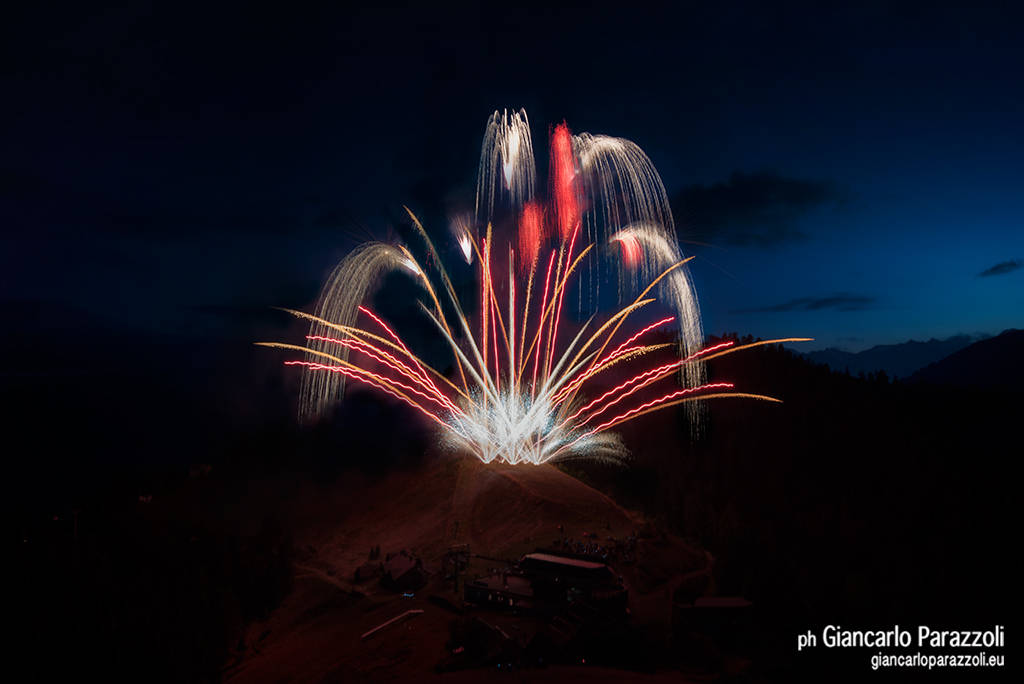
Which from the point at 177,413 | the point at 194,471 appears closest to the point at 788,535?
the point at 194,471

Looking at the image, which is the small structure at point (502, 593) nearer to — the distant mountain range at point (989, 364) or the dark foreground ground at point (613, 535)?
the dark foreground ground at point (613, 535)

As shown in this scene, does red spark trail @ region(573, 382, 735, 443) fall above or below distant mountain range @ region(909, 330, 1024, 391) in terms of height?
below

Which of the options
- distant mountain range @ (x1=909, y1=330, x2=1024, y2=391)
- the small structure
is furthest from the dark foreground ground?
distant mountain range @ (x1=909, y1=330, x2=1024, y2=391)

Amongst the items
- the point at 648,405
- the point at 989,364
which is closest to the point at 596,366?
the point at 648,405

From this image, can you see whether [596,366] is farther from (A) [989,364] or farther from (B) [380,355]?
(A) [989,364]

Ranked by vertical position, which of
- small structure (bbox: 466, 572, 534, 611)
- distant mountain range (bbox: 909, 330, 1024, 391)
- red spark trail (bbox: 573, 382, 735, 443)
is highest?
distant mountain range (bbox: 909, 330, 1024, 391)

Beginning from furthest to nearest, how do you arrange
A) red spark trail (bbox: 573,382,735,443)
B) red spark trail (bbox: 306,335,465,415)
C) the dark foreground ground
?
1. red spark trail (bbox: 573,382,735,443)
2. red spark trail (bbox: 306,335,465,415)
3. the dark foreground ground

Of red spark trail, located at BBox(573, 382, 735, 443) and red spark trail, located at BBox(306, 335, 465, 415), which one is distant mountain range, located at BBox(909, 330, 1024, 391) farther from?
red spark trail, located at BBox(306, 335, 465, 415)

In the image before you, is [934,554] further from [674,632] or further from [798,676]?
[674,632]

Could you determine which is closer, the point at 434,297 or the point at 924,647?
the point at 924,647

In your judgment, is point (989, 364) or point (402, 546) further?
point (989, 364)

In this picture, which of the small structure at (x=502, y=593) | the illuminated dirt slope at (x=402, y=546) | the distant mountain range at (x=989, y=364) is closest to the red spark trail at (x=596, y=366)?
the illuminated dirt slope at (x=402, y=546)
